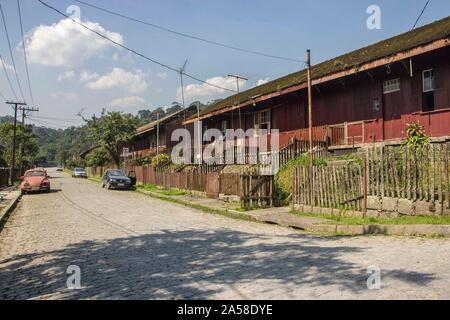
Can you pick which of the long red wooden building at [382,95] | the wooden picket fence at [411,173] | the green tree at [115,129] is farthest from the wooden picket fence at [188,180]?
the green tree at [115,129]

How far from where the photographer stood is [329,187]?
11836 mm

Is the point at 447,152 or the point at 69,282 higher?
the point at 447,152

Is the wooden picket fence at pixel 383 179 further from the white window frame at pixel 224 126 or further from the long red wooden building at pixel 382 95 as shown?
the white window frame at pixel 224 126

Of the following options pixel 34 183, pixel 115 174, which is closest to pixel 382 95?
pixel 115 174

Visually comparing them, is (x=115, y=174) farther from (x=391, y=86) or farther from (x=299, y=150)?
(x=391, y=86)

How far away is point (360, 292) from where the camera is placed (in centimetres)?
468

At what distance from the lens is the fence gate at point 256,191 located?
1464 cm

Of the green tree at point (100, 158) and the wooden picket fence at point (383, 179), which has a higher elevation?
the green tree at point (100, 158)

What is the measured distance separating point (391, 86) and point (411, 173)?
719 centimetres

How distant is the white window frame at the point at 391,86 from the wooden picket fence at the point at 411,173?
6003 millimetres

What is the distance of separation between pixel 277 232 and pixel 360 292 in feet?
17.8
